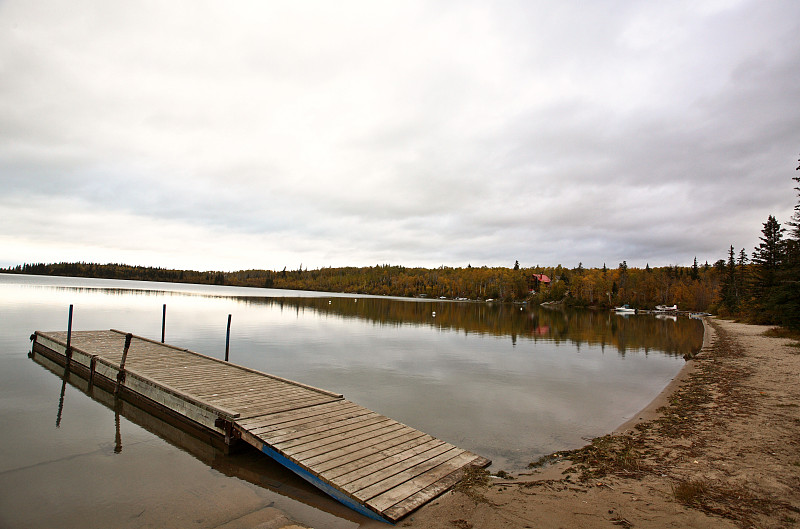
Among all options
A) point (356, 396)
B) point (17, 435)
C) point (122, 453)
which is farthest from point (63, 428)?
point (356, 396)

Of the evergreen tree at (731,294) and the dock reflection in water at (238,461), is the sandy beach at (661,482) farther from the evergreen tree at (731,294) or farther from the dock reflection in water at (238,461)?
the evergreen tree at (731,294)

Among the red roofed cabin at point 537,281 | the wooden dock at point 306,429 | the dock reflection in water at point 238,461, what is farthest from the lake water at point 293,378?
the red roofed cabin at point 537,281

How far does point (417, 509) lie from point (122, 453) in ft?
24.2

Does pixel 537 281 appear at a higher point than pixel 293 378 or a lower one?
higher

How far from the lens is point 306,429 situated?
8609 mm

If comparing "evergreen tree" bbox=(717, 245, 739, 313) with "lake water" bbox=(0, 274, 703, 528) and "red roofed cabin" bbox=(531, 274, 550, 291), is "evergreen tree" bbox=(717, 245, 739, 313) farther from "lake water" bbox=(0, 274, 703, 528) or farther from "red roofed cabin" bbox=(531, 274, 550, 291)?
"red roofed cabin" bbox=(531, 274, 550, 291)

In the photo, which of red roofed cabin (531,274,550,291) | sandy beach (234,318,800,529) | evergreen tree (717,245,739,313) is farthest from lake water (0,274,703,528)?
red roofed cabin (531,274,550,291)

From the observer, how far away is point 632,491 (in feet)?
21.7

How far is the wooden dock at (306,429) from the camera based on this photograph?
6.58 metres

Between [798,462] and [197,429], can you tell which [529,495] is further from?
[197,429]

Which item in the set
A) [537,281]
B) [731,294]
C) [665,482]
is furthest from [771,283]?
[537,281]

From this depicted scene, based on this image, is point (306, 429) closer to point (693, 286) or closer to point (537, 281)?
point (693, 286)

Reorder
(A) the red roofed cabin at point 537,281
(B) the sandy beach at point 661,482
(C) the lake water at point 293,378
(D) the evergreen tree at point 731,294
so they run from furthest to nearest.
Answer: (A) the red roofed cabin at point 537,281 < (D) the evergreen tree at point 731,294 < (C) the lake water at point 293,378 < (B) the sandy beach at point 661,482

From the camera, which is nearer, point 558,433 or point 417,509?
point 417,509
